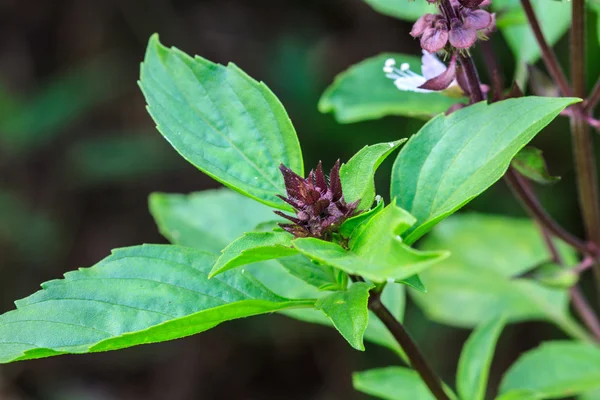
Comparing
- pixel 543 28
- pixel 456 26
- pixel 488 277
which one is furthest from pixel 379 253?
pixel 488 277

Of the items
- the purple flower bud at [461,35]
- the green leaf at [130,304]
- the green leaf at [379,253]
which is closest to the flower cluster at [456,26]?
the purple flower bud at [461,35]

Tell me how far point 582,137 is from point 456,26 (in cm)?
45

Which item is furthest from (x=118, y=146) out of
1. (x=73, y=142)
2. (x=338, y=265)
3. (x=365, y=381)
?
(x=338, y=265)

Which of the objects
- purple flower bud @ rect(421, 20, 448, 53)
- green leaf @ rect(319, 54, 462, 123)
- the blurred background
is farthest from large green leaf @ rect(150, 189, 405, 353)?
the blurred background

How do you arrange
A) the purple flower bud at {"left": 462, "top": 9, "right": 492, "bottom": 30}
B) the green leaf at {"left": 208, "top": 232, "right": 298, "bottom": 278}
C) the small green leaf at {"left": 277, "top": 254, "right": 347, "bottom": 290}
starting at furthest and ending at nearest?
1. the small green leaf at {"left": 277, "top": 254, "right": 347, "bottom": 290}
2. the purple flower bud at {"left": 462, "top": 9, "right": 492, "bottom": 30}
3. the green leaf at {"left": 208, "top": 232, "right": 298, "bottom": 278}

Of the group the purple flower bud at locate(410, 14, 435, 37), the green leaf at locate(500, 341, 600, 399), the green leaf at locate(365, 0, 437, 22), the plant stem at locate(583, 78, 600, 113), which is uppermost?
the green leaf at locate(365, 0, 437, 22)

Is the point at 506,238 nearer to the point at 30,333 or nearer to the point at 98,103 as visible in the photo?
the point at 30,333

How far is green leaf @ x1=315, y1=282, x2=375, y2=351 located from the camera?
0.91 meters

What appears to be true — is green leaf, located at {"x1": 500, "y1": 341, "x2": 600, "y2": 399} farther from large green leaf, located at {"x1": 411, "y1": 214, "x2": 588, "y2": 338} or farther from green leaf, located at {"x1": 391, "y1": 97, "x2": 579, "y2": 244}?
green leaf, located at {"x1": 391, "y1": 97, "x2": 579, "y2": 244}

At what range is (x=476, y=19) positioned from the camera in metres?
1.01

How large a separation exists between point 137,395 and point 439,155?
2.48m

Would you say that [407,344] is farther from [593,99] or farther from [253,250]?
[593,99]

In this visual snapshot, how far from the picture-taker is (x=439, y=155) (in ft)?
3.45

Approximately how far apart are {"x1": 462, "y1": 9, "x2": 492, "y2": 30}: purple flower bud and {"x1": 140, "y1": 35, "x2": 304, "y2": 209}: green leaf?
0.97ft
